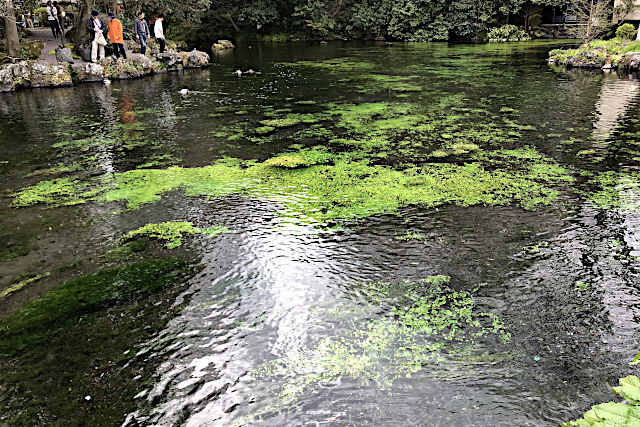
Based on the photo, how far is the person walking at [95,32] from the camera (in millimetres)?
12102

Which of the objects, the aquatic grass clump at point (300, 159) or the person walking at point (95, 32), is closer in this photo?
the aquatic grass clump at point (300, 159)

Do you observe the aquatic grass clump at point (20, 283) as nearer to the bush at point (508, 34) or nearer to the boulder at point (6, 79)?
the boulder at point (6, 79)

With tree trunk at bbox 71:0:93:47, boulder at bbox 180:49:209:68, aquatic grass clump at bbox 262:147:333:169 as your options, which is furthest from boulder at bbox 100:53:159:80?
aquatic grass clump at bbox 262:147:333:169

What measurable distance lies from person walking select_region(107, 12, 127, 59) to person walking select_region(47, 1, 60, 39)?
373cm

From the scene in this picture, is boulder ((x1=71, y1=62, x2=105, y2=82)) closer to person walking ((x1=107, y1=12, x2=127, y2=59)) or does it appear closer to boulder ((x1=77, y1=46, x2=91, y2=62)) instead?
boulder ((x1=77, y1=46, x2=91, y2=62))

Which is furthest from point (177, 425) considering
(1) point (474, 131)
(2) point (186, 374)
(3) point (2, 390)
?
(1) point (474, 131)

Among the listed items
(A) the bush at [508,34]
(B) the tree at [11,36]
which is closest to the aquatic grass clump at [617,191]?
(B) the tree at [11,36]

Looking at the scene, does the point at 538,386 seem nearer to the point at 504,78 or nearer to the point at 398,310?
the point at 398,310

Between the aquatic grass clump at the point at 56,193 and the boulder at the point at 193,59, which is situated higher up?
the boulder at the point at 193,59

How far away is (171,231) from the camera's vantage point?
4.30 metres

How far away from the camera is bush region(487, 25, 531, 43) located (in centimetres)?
2362

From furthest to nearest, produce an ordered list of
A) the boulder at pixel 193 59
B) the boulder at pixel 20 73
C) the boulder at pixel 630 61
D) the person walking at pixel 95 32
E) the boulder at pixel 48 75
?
the boulder at pixel 193 59, the boulder at pixel 630 61, the person walking at pixel 95 32, the boulder at pixel 48 75, the boulder at pixel 20 73

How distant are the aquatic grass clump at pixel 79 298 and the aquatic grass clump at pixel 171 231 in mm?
408

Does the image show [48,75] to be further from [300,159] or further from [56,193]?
[300,159]
